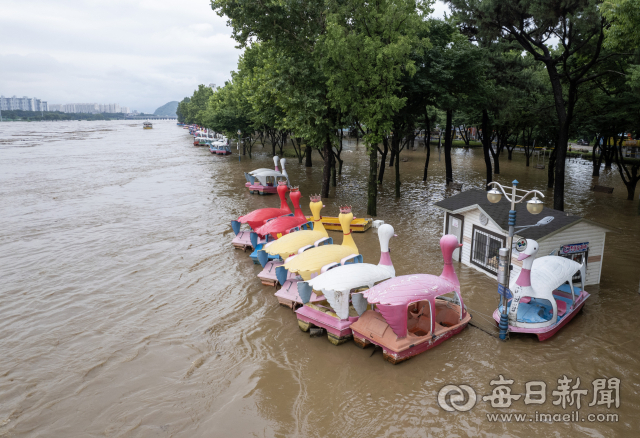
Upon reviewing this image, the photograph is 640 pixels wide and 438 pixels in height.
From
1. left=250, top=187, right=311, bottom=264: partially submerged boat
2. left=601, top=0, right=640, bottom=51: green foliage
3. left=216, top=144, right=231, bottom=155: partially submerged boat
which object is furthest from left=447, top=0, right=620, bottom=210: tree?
left=216, top=144, right=231, bottom=155: partially submerged boat

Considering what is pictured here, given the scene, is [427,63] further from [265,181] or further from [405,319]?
[405,319]

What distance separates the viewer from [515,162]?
1689 inches

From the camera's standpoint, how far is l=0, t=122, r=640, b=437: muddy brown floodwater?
7.43 metres

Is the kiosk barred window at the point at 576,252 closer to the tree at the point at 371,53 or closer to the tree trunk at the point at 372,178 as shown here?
the tree at the point at 371,53

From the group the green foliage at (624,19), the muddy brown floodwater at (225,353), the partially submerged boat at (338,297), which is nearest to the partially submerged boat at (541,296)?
the muddy brown floodwater at (225,353)

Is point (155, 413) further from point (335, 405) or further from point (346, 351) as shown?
point (346, 351)

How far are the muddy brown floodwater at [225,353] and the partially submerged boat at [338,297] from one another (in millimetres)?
472

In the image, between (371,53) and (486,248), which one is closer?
(486,248)

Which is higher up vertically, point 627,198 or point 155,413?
point 627,198

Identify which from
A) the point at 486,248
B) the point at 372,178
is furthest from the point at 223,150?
the point at 486,248

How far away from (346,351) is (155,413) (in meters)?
4.20

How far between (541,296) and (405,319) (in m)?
3.37

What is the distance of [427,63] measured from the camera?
68.4 feet

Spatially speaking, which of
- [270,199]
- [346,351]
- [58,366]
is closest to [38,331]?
[58,366]
